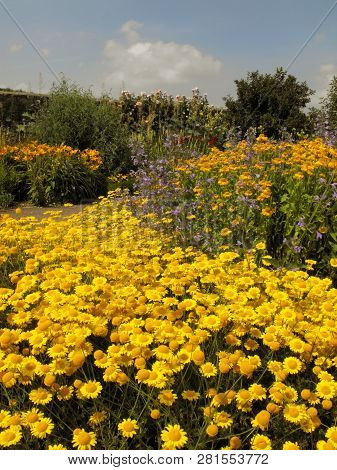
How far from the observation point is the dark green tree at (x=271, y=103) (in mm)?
14277

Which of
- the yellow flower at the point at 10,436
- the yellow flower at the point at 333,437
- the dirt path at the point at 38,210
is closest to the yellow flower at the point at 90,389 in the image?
the yellow flower at the point at 10,436

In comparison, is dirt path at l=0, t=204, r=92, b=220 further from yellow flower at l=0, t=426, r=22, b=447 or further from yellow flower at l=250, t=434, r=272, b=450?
yellow flower at l=250, t=434, r=272, b=450

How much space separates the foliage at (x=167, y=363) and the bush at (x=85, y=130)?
7050 millimetres

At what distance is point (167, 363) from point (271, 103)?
13.7 meters

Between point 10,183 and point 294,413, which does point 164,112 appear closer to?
point 10,183

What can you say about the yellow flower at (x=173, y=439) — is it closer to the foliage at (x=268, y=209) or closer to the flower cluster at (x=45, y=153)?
the foliage at (x=268, y=209)

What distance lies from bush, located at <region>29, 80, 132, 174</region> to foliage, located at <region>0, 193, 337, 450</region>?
278 inches

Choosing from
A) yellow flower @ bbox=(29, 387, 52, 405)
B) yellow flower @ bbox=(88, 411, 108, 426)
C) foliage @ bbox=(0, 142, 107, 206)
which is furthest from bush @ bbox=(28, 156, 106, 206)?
yellow flower @ bbox=(88, 411, 108, 426)

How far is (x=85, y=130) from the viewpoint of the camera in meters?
10.5

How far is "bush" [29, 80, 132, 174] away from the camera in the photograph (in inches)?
405

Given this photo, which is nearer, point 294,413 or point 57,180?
point 294,413

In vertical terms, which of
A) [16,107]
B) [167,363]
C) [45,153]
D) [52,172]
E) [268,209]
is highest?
[16,107]

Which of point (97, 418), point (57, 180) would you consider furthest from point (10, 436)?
point (57, 180)
